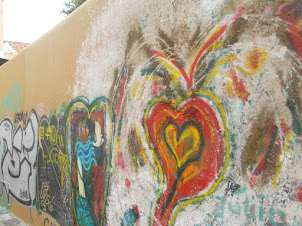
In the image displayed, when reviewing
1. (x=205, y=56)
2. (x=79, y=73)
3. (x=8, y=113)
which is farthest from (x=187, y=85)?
(x=8, y=113)

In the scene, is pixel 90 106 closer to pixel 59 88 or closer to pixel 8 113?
pixel 59 88

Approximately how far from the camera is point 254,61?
142 cm

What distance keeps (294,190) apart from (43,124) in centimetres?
339

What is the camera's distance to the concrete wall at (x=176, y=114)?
1323mm

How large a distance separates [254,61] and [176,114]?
0.64 meters

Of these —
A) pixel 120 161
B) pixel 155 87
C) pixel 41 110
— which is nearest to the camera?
pixel 155 87

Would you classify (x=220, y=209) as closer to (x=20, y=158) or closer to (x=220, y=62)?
(x=220, y=62)

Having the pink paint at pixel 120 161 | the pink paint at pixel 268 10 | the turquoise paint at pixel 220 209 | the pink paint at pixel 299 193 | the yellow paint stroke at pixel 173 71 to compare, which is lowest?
the turquoise paint at pixel 220 209

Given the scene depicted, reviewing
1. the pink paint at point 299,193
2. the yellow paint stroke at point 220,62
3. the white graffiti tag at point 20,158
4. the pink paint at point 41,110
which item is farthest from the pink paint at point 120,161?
the white graffiti tag at point 20,158

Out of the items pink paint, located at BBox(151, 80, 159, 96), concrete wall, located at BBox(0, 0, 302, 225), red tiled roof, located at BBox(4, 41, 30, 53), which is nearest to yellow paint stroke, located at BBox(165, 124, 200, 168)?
concrete wall, located at BBox(0, 0, 302, 225)

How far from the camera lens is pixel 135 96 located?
2172mm

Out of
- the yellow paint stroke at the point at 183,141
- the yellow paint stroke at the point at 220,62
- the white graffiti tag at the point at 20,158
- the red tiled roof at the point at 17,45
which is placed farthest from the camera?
the red tiled roof at the point at 17,45

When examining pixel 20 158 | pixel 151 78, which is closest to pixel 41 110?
pixel 20 158

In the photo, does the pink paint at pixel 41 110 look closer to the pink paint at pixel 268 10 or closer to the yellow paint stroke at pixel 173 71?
the yellow paint stroke at pixel 173 71
